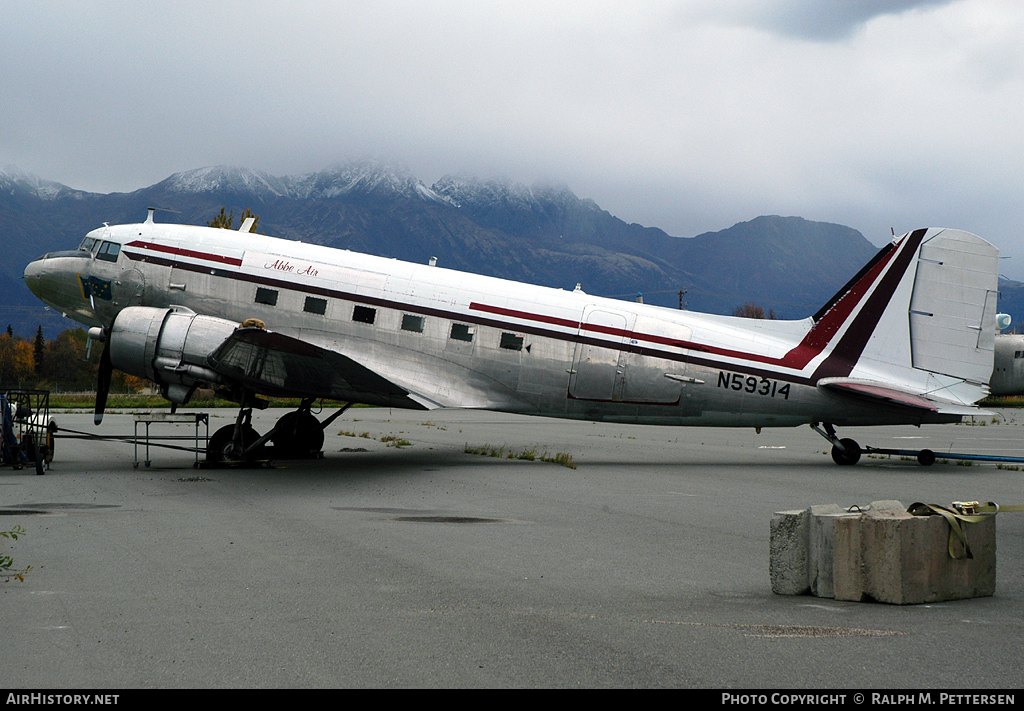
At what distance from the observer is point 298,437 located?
15930 millimetres

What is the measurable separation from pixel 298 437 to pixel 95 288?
507cm

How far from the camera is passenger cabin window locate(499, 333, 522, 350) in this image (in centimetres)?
1516

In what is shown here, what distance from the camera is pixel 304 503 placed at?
10250 millimetres

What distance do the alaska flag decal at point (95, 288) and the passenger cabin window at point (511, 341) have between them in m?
8.03

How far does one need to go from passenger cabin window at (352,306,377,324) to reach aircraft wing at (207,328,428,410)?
62.9 inches

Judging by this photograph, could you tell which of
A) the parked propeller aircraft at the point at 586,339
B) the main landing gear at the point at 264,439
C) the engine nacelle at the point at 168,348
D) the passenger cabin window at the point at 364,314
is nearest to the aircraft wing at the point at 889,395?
the parked propeller aircraft at the point at 586,339

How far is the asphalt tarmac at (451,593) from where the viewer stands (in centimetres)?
409

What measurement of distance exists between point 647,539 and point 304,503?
469 cm

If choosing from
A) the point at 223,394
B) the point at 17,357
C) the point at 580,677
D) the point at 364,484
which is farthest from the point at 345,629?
the point at 17,357

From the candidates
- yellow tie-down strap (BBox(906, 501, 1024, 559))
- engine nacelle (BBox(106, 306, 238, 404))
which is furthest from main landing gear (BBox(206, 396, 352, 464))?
yellow tie-down strap (BBox(906, 501, 1024, 559))

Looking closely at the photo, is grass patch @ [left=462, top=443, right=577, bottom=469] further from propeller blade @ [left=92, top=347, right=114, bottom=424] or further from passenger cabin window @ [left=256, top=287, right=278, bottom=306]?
propeller blade @ [left=92, top=347, right=114, bottom=424]

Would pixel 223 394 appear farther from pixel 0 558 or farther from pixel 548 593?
pixel 548 593

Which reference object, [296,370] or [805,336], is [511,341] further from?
[805,336]

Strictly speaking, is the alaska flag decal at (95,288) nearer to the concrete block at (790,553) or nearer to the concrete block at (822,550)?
the concrete block at (790,553)
